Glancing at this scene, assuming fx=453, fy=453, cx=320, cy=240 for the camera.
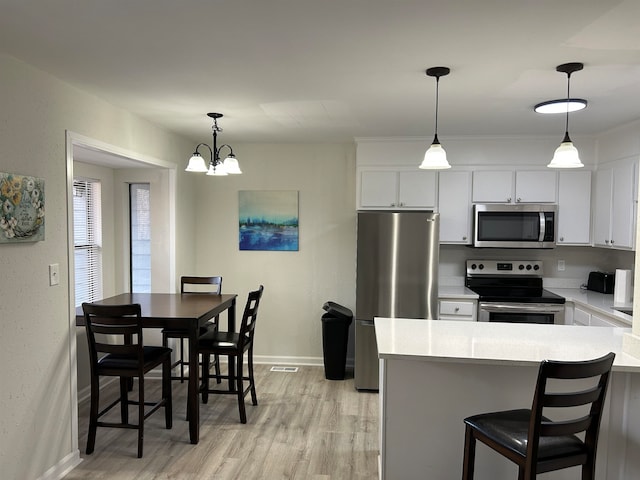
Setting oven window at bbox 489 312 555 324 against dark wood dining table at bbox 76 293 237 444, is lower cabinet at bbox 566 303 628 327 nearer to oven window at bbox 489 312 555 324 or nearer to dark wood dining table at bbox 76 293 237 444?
oven window at bbox 489 312 555 324

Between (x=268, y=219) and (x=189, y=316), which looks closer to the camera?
(x=189, y=316)

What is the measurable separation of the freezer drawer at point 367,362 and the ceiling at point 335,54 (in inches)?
74.8

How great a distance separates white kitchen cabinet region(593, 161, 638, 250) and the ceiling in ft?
1.63

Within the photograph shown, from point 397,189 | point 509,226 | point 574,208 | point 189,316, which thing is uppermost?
point 397,189

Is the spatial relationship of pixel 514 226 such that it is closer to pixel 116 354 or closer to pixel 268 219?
pixel 268 219

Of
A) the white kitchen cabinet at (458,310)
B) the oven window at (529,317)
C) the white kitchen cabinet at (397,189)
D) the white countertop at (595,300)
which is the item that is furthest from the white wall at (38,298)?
the white countertop at (595,300)

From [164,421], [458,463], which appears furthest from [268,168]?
[458,463]

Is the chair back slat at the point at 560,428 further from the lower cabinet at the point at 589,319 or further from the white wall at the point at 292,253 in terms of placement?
A: the white wall at the point at 292,253

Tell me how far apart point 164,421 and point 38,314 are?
1.40 m

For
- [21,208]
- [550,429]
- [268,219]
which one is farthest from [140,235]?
[550,429]

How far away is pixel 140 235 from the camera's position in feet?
14.9

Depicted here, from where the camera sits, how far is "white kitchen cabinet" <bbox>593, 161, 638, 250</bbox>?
370 cm

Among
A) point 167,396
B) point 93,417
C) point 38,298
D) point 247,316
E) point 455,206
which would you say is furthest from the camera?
point 455,206

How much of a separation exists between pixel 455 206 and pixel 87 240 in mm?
3496
